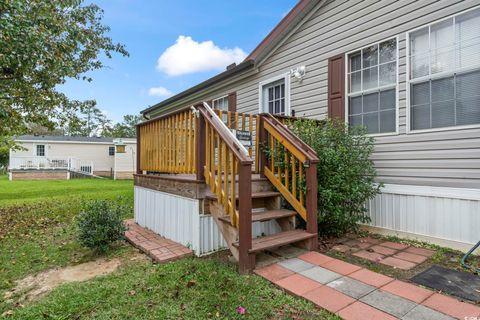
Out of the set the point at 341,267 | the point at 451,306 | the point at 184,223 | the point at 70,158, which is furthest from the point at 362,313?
the point at 70,158

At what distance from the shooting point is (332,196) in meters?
3.54

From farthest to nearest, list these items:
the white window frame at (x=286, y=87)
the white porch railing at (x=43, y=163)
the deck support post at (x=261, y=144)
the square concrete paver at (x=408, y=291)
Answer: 1. the white porch railing at (x=43, y=163)
2. the white window frame at (x=286, y=87)
3. the deck support post at (x=261, y=144)
4. the square concrete paver at (x=408, y=291)

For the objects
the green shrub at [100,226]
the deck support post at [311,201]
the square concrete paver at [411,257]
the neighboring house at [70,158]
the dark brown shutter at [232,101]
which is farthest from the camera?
the neighboring house at [70,158]

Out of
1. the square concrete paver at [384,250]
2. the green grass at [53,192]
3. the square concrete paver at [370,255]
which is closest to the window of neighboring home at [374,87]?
the square concrete paver at [384,250]

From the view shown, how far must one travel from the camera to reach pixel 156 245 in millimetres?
3613

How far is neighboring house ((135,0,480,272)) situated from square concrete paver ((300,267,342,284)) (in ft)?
4.97

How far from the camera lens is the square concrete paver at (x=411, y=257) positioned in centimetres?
302

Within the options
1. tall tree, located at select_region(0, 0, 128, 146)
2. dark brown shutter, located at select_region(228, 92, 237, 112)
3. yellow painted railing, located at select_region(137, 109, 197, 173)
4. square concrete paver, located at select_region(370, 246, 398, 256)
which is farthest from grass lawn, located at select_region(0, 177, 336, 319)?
dark brown shutter, located at select_region(228, 92, 237, 112)

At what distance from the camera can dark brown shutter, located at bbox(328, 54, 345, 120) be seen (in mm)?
4689

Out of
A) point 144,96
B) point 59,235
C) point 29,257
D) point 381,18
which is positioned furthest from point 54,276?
point 144,96

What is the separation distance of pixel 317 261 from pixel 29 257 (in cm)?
357

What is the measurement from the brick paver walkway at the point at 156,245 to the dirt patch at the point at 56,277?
0.41 m

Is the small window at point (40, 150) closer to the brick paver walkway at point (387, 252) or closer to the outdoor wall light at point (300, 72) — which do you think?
the outdoor wall light at point (300, 72)

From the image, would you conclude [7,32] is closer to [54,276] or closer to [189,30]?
[54,276]
